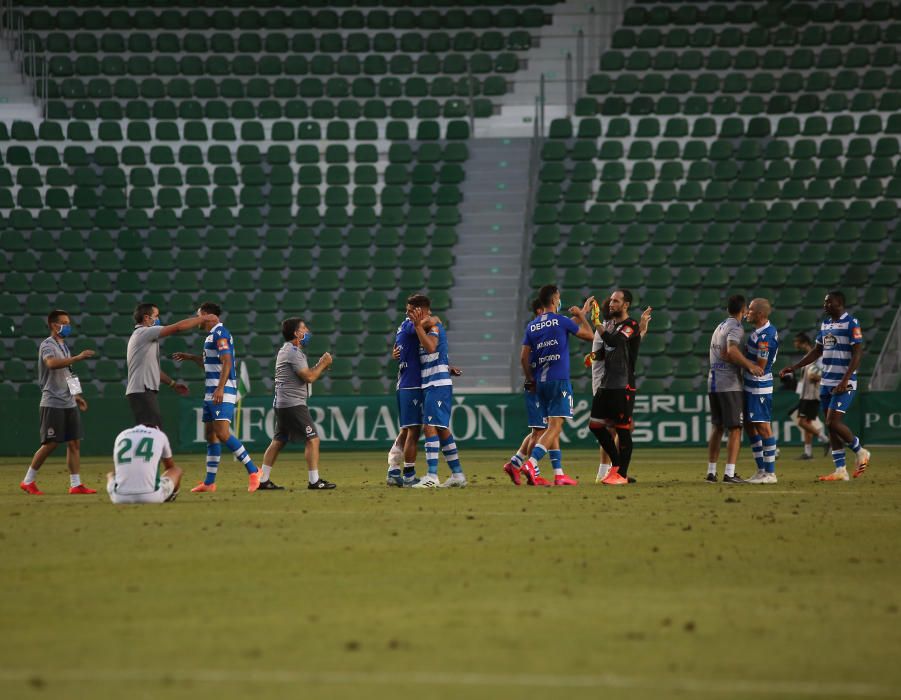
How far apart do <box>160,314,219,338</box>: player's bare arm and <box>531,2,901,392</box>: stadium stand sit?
15234 millimetres

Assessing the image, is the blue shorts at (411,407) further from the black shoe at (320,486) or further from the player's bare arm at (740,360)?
the player's bare arm at (740,360)

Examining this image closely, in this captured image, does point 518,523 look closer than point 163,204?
Yes

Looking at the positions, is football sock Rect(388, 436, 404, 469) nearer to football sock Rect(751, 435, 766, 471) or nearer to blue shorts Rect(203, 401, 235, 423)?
blue shorts Rect(203, 401, 235, 423)

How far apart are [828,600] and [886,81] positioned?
30397mm

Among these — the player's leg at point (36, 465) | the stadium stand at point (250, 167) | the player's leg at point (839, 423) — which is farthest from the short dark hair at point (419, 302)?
the stadium stand at point (250, 167)

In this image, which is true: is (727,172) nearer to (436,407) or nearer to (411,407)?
(411,407)

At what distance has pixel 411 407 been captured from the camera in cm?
1602

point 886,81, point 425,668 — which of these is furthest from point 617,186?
point 425,668

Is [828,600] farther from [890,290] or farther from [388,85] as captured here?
[388,85]

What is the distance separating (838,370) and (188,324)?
26.4 feet

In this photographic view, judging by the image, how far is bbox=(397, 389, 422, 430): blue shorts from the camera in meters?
16.0

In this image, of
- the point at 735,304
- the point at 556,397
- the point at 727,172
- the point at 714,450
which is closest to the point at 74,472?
the point at 556,397

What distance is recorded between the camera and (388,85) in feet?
116

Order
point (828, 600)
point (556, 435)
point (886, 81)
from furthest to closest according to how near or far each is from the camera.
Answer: point (886, 81) < point (556, 435) < point (828, 600)
